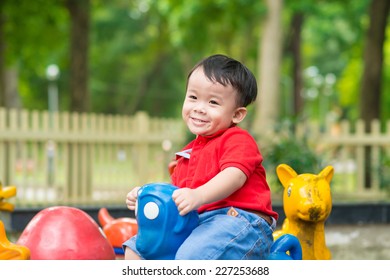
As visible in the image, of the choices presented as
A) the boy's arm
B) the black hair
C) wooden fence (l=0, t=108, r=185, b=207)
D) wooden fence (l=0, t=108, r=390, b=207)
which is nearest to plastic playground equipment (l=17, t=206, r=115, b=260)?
the boy's arm

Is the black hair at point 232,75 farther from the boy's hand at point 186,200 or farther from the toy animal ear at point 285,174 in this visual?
the toy animal ear at point 285,174

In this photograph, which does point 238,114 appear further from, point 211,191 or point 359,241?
point 359,241

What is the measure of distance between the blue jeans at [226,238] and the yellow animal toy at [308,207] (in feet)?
2.22

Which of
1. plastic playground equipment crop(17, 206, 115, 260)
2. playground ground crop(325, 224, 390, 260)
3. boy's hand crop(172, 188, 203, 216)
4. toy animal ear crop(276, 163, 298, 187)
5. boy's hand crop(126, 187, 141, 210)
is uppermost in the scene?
boy's hand crop(172, 188, 203, 216)

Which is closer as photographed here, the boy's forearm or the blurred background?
the boy's forearm

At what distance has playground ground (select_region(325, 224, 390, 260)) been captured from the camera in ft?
22.2

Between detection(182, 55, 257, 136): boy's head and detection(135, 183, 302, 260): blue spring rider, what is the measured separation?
413 millimetres

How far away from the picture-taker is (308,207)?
12.3ft

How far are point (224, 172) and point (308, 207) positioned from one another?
95cm

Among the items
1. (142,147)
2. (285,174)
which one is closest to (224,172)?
(285,174)

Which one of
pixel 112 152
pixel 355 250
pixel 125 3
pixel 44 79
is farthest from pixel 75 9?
pixel 44 79

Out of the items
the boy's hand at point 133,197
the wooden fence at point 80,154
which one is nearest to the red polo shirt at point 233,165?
the boy's hand at point 133,197

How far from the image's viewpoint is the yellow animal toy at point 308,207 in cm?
374

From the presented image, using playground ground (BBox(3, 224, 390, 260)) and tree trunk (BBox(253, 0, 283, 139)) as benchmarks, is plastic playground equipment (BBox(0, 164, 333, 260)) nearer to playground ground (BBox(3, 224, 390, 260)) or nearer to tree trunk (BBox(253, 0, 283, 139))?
playground ground (BBox(3, 224, 390, 260))
